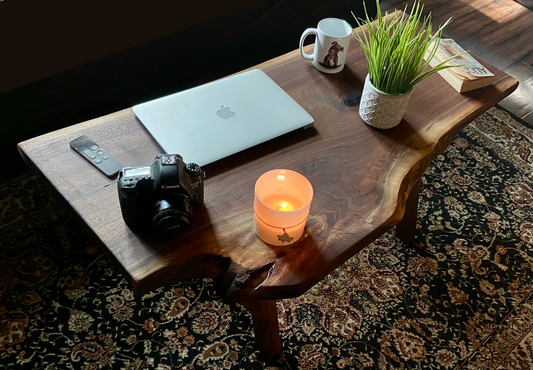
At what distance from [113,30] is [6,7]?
27 cm

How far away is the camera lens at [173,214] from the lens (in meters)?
0.73

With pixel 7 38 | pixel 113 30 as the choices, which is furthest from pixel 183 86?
pixel 7 38

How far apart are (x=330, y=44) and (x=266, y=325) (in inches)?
26.6

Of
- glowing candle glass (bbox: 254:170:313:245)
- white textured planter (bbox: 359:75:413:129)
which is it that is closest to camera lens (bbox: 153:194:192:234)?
glowing candle glass (bbox: 254:170:313:245)

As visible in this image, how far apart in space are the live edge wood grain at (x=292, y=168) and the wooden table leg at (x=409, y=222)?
10.7 inches

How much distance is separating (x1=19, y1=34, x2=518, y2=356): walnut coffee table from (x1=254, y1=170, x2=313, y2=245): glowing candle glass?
28 millimetres

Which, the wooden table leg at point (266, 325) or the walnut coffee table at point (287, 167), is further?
the wooden table leg at point (266, 325)

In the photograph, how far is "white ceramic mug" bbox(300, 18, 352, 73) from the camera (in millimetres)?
1070

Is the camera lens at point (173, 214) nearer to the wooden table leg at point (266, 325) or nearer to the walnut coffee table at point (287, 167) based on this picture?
the walnut coffee table at point (287, 167)

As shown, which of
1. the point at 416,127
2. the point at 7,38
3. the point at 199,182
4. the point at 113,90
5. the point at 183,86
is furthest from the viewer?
the point at 183,86

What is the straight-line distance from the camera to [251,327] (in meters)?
1.18

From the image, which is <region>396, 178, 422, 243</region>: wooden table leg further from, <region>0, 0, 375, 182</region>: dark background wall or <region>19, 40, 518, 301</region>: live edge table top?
<region>0, 0, 375, 182</region>: dark background wall

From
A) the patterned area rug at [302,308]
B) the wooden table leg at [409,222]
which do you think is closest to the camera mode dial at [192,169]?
the patterned area rug at [302,308]

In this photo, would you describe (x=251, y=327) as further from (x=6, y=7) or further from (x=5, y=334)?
(x=6, y=7)
